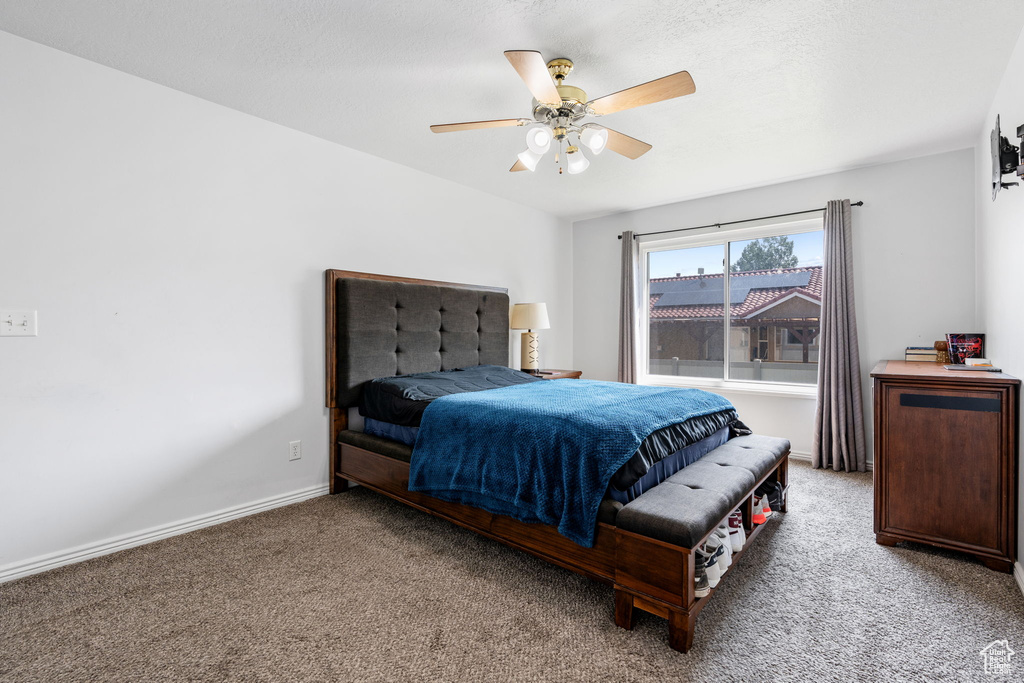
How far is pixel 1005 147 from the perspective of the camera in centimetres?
204

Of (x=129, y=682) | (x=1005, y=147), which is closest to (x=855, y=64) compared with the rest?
(x=1005, y=147)

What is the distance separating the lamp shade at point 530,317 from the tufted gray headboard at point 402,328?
0.15 m

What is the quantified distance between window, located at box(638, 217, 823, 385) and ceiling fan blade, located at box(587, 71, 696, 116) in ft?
8.96

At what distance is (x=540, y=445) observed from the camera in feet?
6.55

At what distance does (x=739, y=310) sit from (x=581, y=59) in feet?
10.1

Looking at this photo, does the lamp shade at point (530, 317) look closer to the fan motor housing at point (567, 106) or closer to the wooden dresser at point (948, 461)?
the fan motor housing at point (567, 106)

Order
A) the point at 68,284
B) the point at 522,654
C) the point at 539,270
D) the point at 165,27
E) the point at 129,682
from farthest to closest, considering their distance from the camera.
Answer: the point at 539,270 → the point at 68,284 → the point at 165,27 → the point at 522,654 → the point at 129,682

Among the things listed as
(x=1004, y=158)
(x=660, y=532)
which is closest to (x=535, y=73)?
(x=660, y=532)

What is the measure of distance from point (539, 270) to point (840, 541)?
11.3ft

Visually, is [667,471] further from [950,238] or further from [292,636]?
[950,238]

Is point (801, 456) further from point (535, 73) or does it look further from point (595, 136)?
point (535, 73)

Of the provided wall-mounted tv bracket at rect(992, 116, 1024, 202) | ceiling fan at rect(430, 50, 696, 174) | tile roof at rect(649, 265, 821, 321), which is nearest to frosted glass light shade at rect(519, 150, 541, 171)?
ceiling fan at rect(430, 50, 696, 174)

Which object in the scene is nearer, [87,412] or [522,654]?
[522,654]

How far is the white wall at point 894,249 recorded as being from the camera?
10.9 ft
